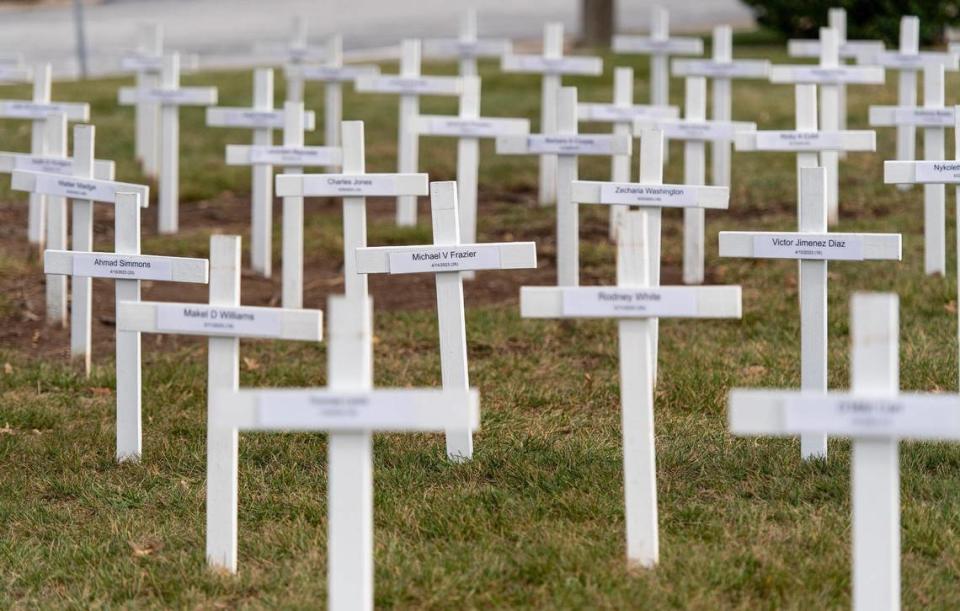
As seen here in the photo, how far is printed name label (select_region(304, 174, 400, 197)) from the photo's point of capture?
6699mm

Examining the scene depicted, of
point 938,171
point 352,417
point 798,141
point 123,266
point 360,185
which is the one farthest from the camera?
point 798,141

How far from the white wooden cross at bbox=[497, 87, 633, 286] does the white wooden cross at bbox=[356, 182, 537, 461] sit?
237 cm

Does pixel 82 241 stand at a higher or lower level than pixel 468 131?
lower

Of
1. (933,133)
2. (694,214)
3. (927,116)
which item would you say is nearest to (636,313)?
(694,214)

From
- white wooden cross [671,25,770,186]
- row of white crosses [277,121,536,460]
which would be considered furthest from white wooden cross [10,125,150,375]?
white wooden cross [671,25,770,186]

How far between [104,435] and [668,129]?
13.9ft

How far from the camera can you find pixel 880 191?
1134 centimetres

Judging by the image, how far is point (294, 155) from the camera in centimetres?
868

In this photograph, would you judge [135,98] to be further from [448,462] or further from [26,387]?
[448,462]

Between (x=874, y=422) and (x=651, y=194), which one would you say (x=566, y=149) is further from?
(x=874, y=422)

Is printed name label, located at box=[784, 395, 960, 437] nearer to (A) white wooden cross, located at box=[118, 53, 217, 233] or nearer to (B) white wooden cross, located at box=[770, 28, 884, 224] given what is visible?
(B) white wooden cross, located at box=[770, 28, 884, 224]

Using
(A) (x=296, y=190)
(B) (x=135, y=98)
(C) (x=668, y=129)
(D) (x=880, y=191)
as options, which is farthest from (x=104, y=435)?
(D) (x=880, y=191)

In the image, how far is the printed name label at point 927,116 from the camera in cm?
893

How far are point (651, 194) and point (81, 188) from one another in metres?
2.71
